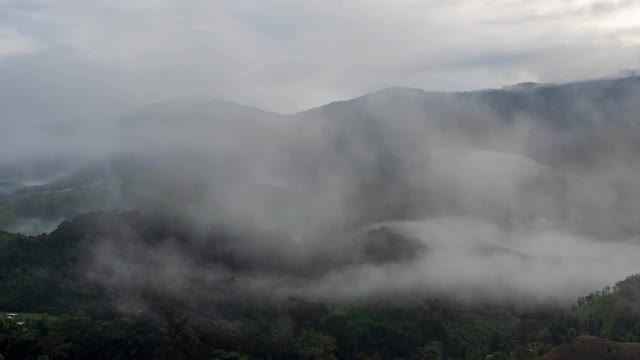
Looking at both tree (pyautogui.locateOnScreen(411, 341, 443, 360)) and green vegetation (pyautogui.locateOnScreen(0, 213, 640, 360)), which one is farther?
tree (pyautogui.locateOnScreen(411, 341, 443, 360))

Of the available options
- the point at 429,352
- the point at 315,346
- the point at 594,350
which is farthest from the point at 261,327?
the point at 594,350

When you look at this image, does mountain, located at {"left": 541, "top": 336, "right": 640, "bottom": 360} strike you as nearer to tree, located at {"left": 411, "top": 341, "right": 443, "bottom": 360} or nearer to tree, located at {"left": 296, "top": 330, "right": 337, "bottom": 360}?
tree, located at {"left": 411, "top": 341, "right": 443, "bottom": 360}

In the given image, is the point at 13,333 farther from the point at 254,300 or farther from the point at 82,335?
the point at 254,300

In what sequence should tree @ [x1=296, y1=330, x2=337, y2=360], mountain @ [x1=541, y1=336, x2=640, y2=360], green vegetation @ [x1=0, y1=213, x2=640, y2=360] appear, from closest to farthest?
mountain @ [x1=541, y1=336, x2=640, y2=360] < green vegetation @ [x1=0, y1=213, x2=640, y2=360] < tree @ [x1=296, y1=330, x2=337, y2=360]

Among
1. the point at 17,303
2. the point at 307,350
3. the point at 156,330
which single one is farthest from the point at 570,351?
the point at 17,303

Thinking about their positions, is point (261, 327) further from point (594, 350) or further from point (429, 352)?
point (594, 350)

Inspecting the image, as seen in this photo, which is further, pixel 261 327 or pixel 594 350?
pixel 261 327

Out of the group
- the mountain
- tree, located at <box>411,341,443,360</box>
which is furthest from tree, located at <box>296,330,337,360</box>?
the mountain

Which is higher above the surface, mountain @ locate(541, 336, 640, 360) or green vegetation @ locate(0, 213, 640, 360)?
green vegetation @ locate(0, 213, 640, 360)

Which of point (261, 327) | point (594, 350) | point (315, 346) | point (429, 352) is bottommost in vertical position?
point (429, 352)

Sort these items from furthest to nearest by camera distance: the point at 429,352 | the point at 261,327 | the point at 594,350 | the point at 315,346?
the point at 261,327 → the point at 429,352 → the point at 315,346 → the point at 594,350

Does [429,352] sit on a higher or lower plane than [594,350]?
lower

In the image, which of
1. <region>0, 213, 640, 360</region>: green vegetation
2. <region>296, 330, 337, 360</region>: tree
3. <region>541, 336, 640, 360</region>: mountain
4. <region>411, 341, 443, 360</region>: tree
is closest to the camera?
<region>541, 336, 640, 360</region>: mountain

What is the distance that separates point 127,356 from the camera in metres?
153
